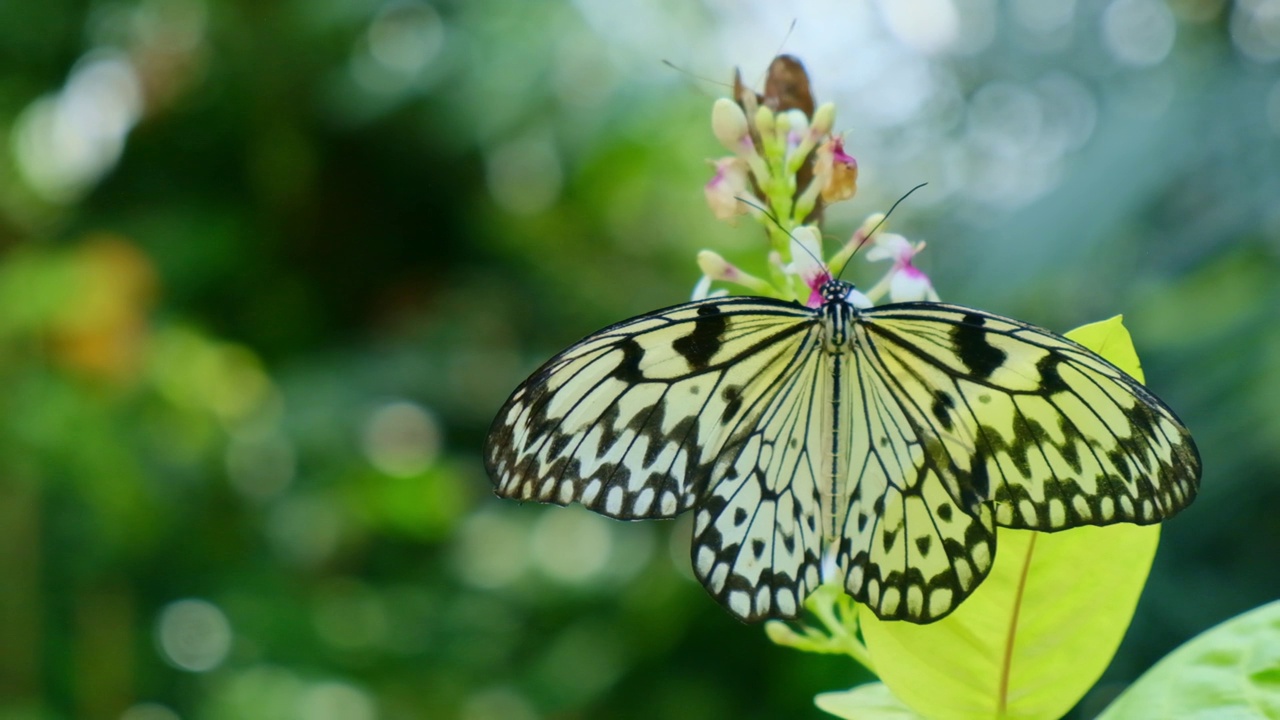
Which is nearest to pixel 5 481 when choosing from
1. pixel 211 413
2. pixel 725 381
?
pixel 211 413

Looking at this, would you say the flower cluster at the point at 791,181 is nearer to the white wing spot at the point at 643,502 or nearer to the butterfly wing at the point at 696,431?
the butterfly wing at the point at 696,431

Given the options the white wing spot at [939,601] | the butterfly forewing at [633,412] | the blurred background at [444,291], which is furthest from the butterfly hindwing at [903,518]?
the blurred background at [444,291]

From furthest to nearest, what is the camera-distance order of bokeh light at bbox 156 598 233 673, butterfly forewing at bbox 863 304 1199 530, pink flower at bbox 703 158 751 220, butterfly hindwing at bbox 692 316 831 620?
bokeh light at bbox 156 598 233 673 < pink flower at bbox 703 158 751 220 < butterfly hindwing at bbox 692 316 831 620 < butterfly forewing at bbox 863 304 1199 530

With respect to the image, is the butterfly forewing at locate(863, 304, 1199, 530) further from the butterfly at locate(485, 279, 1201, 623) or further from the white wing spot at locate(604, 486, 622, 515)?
the white wing spot at locate(604, 486, 622, 515)

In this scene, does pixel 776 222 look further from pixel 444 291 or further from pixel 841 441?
pixel 444 291

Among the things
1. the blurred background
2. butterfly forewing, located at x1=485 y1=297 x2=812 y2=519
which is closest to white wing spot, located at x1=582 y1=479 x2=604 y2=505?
butterfly forewing, located at x1=485 y1=297 x2=812 y2=519
